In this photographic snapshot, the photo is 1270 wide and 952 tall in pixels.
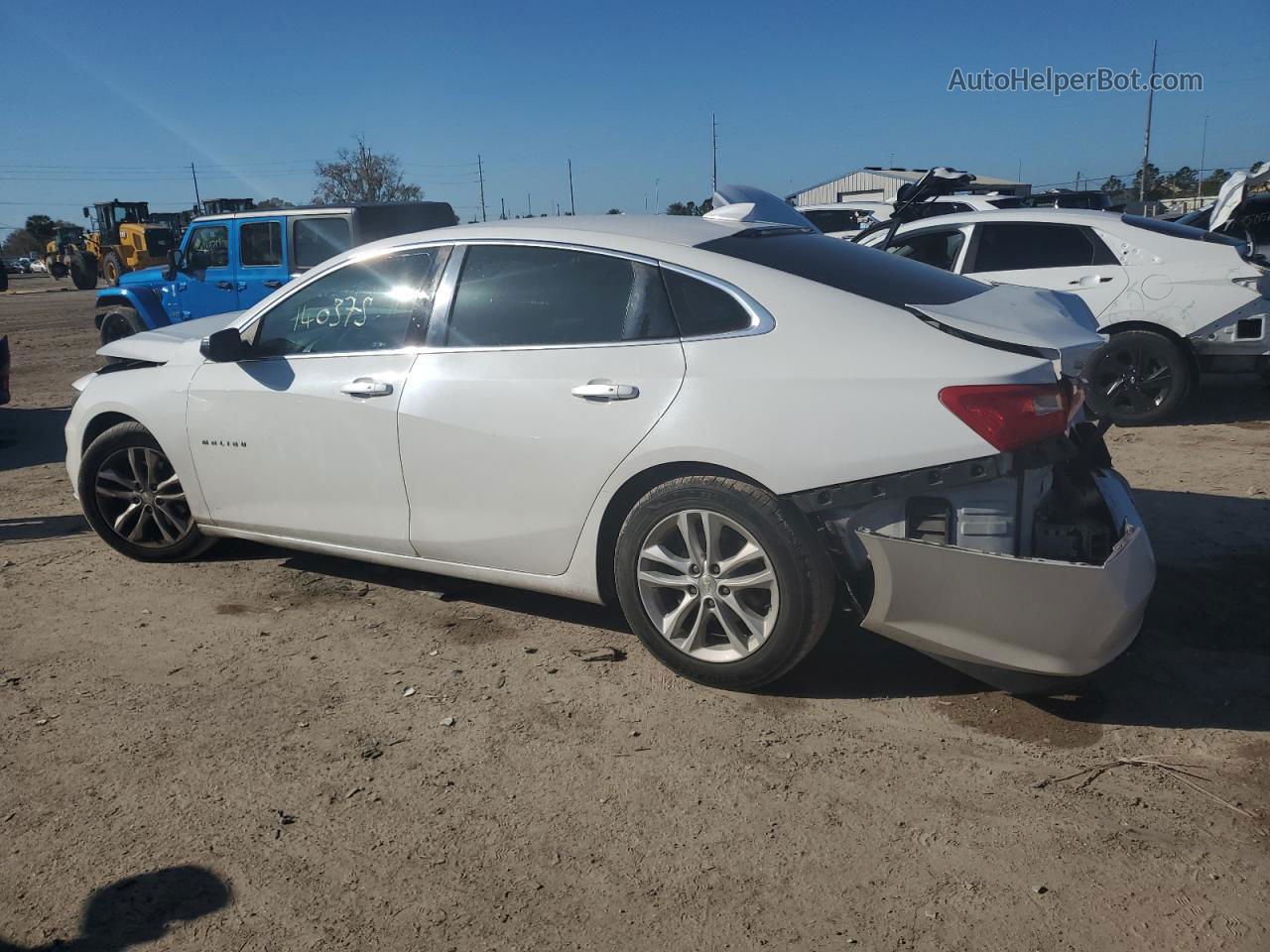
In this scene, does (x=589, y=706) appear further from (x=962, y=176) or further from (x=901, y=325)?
(x=962, y=176)

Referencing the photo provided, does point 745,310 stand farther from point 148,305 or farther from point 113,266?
point 113,266

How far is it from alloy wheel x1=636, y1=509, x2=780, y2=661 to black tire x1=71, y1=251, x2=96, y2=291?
40918mm

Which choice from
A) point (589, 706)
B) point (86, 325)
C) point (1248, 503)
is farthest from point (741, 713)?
point (86, 325)

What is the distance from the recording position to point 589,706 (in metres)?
3.57

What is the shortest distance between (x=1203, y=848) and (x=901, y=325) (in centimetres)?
171

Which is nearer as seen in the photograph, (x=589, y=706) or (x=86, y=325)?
(x=589, y=706)

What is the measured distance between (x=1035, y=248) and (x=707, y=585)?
5792 millimetres

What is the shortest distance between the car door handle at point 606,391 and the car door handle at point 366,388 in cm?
88

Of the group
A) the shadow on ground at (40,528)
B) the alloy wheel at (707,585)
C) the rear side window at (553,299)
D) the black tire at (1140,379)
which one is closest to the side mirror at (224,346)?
the rear side window at (553,299)

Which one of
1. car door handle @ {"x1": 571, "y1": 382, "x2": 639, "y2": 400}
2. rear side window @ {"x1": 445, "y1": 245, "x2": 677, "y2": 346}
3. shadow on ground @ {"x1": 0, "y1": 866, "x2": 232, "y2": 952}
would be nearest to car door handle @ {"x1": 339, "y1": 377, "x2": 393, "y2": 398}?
rear side window @ {"x1": 445, "y1": 245, "x2": 677, "y2": 346}

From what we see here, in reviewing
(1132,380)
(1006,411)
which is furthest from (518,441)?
(1132,380)

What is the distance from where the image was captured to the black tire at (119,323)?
1218cm

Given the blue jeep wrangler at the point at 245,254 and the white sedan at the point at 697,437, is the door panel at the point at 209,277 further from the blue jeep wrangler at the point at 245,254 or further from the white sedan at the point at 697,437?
the white sedan at the point at 697,437

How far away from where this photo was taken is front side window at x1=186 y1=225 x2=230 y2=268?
11.0 m
